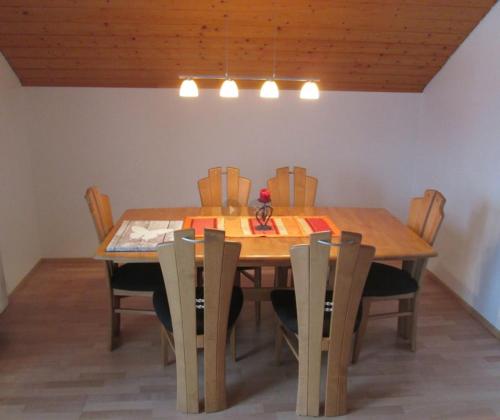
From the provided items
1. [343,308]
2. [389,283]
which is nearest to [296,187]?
[389,283]

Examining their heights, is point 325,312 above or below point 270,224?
below

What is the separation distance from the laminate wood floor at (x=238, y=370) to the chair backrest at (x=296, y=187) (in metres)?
0.82

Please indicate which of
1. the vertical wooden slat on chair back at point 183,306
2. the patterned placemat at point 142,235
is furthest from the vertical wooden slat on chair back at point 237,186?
the vertical wooden slat on chair back at point 183,306

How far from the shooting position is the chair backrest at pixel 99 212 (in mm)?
2607

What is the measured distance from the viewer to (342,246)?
188 cm

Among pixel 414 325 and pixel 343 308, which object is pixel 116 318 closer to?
pixel 343 308

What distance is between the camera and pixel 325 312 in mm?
2238

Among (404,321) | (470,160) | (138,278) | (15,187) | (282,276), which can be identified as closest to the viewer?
(138,278)

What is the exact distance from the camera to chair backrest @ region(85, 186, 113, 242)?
2.61 meters

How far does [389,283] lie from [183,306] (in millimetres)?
1297

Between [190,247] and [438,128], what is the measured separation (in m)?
2.69

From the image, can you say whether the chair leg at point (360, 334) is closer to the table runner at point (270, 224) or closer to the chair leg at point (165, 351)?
the table runner at point (270, 224)

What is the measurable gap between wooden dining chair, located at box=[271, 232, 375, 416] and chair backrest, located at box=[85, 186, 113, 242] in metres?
1.15

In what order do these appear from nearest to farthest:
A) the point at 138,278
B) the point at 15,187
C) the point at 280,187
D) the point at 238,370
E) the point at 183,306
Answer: the point at 183,306 → the point at 238,370 → the point at 138,278 → the point at 280,187 → the point at 15,187
